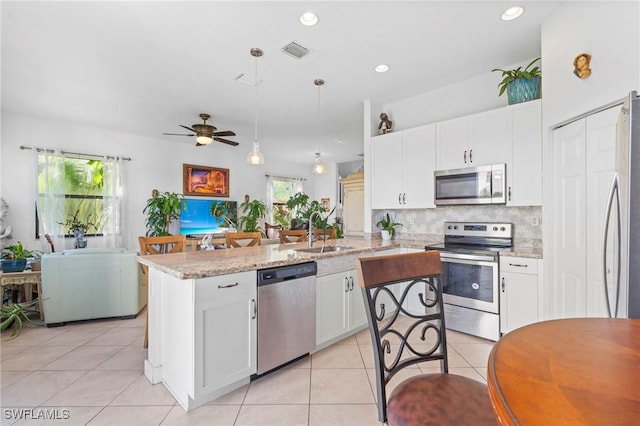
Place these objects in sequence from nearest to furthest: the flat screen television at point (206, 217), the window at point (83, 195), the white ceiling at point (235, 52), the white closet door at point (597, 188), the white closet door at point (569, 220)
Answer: the white closet door at point (597, 188)
the white closet door at point (569, 220)
the white ceiling at point (235, 52)
the window at point (83, 195)
the flat screen television at point (206, 217)

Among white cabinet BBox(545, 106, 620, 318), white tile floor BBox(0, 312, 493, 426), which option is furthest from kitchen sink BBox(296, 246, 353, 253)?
white cabinet BBox(545, 106, 620, 318)

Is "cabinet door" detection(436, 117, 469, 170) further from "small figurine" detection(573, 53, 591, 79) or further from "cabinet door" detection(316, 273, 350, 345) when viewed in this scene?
"cabinet door" detection(316, 273, 350, 345)

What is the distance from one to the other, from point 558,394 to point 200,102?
446 cm

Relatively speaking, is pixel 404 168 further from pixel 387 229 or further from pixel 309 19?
pixel 309 19

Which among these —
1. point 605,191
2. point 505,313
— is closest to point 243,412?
point 505,313

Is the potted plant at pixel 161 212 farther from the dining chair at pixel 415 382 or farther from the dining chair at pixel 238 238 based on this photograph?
the dining chair at pixel 415 382

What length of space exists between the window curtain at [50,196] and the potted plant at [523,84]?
21.0 feet

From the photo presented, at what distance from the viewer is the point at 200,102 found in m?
3.98

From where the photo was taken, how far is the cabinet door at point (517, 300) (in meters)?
2.45

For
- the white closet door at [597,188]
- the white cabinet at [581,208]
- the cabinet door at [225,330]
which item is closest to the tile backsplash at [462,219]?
the white cabinet at [581,208]

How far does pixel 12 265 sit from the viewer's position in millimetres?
3324

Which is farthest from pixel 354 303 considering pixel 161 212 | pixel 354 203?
pixel 161 212

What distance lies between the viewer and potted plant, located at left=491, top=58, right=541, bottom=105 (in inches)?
106

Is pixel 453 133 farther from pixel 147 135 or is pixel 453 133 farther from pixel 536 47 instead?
pixel 147 135
